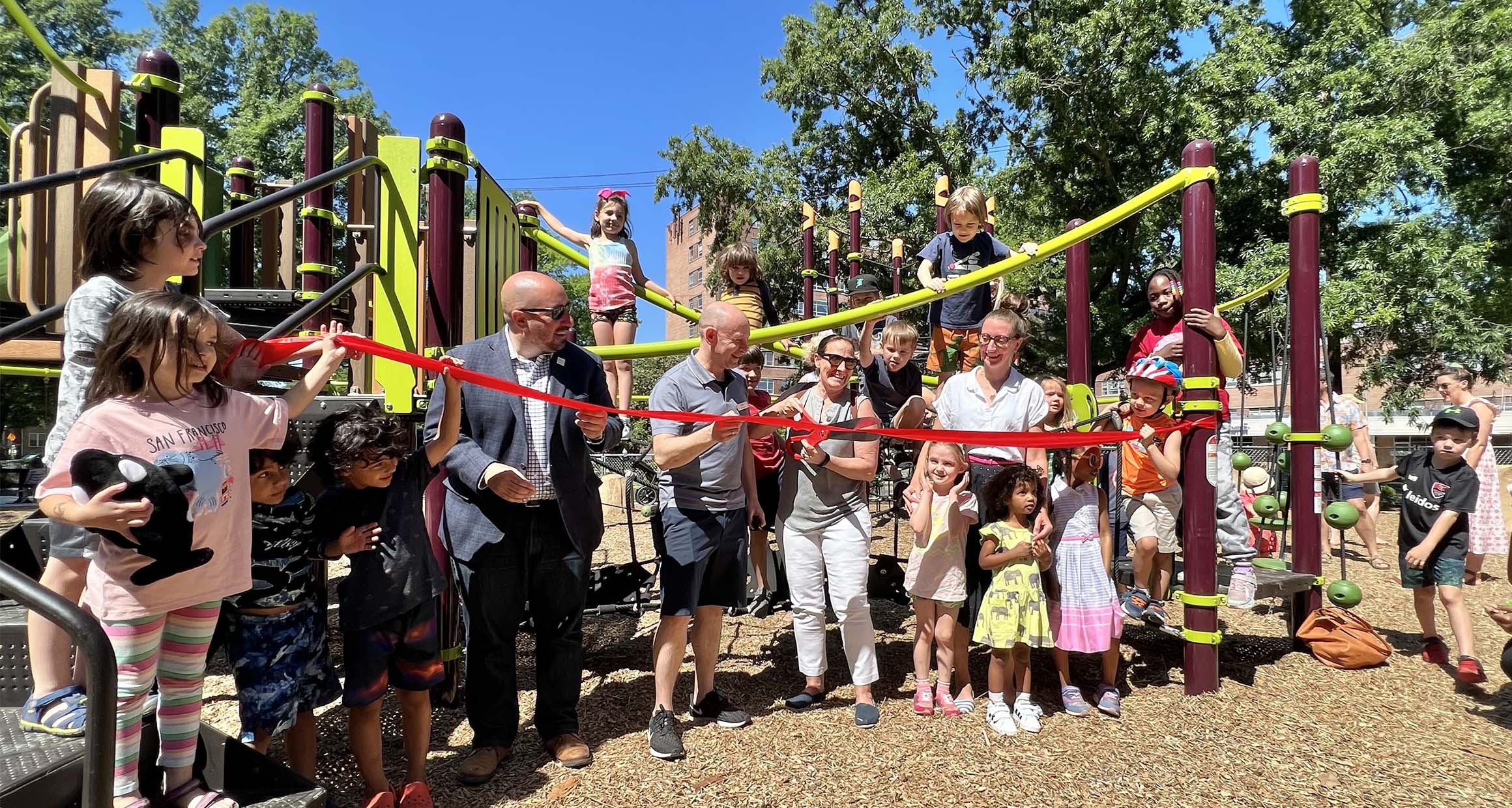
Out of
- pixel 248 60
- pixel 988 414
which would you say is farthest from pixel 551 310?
pixel 248 60

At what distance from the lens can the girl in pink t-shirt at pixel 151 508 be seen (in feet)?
6.37

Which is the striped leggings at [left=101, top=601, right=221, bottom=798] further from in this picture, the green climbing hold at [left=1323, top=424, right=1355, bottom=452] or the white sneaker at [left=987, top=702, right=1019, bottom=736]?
the green climbing hold at [left=1323, top=424, right=1355, bottom=452]

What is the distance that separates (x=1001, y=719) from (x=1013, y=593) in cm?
58

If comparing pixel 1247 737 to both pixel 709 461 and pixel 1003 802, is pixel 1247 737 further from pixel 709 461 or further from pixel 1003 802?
pixel 709 461

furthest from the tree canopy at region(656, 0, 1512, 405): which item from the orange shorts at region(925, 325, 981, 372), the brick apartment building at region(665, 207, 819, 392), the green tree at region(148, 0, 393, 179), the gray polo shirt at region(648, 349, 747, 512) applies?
the brick apartment building at region(665, 207, 819, 392)

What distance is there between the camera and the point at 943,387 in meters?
4.27

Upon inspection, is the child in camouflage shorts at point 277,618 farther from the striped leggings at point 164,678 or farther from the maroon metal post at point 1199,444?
the maroon metal post at point 1199,444

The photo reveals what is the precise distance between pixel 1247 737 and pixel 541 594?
326 centimetres

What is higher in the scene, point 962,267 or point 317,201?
point 317,201

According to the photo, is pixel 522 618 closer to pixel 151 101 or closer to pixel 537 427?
pixel 537 427

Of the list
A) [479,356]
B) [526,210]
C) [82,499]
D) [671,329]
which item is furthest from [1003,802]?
[671,329]

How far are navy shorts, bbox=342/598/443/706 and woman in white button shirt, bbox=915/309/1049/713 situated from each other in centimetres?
251

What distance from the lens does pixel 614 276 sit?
548 cm

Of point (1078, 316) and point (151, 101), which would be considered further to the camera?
point (1078, 316)
